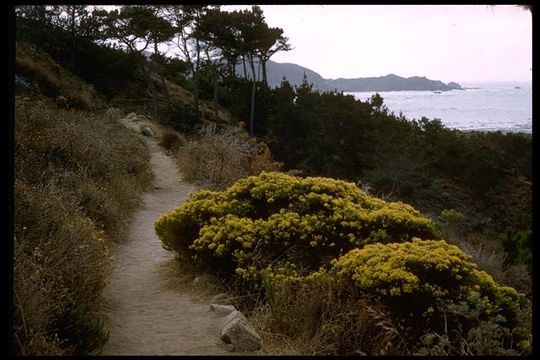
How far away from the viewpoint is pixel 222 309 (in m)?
5.00

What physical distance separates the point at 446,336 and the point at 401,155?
2468 cm

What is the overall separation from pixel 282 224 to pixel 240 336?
1992 mm

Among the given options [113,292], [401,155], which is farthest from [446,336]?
[401,155]

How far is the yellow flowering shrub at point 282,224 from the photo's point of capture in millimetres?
5934

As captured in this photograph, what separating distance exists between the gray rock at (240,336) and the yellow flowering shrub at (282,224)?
4.35 ft

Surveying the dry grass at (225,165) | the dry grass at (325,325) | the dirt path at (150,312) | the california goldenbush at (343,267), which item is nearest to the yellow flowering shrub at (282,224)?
the california goldenbush at (343,267)

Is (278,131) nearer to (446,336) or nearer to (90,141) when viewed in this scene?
(90,141)

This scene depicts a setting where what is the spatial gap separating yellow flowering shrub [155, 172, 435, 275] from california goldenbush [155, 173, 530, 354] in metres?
0.01

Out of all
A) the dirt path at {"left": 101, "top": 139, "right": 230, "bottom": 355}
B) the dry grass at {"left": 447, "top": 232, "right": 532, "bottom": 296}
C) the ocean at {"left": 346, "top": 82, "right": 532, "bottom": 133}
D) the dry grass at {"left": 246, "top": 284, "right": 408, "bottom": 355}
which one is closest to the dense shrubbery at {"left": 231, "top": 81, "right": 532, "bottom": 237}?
the ocean at {"left": 346, "top": 82, "right": 532, "bottom": 133}

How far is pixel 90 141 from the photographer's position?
10.8m

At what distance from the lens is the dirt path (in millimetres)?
4227

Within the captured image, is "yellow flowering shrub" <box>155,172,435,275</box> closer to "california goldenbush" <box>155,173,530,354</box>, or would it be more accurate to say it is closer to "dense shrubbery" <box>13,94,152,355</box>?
"california goldenbush" <box>155,173,530,354</box>

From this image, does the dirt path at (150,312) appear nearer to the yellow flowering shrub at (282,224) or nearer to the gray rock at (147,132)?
the yellow flowering shrub at (282,224)

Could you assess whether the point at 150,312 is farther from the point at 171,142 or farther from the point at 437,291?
the point at 171,142
